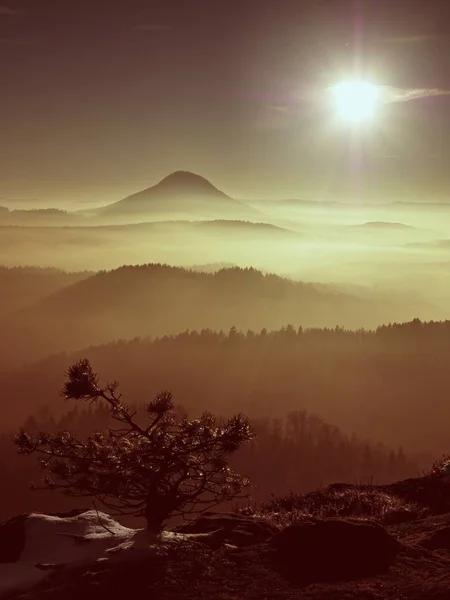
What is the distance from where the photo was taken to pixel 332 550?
42.7 ft

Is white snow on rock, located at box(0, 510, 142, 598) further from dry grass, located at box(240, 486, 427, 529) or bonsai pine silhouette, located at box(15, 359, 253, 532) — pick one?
dry grass, located at box(240, 486, 427, 529)

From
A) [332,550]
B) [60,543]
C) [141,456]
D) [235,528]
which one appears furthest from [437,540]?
[60,543]

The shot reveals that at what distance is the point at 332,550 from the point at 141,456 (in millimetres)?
4678

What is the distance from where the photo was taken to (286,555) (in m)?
12.8

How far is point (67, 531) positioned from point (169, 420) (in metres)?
3.35

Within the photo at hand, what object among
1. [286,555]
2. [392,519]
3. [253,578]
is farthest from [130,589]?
[392,519]

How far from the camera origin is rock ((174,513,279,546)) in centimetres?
1377

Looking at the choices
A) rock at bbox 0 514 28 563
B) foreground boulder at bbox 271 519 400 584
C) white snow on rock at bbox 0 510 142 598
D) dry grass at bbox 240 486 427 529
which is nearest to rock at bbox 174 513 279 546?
foreground boulder at bbox 271 519 400 584

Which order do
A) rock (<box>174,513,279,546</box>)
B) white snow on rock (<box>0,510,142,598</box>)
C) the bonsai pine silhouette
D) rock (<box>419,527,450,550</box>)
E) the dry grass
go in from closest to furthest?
white snow on rock (<box>0,510,142,598</box>), the bonsai pine silhouette, rock (<box>174,513,279,546</box>), rock (<box>419,527,450,550</box>), the dry grass

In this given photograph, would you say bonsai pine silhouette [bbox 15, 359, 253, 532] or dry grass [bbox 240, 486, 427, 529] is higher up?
bonsai pine silhouette [bbox 15, 359, 253, 532]

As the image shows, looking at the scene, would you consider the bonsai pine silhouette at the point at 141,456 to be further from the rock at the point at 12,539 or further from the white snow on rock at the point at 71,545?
the rock at the point at 12,539

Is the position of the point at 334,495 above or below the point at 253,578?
below

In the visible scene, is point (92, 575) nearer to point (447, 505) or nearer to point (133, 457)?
point (133, 457)

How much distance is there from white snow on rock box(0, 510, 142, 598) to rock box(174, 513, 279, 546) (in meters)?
1.82
